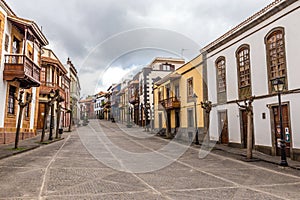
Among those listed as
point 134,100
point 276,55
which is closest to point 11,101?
point 276,55

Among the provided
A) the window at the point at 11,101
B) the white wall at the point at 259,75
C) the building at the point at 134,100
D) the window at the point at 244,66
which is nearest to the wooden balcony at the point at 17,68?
the window at the point at 11,101

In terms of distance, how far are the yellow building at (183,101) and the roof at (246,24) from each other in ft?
6.80

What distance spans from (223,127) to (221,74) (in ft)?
11.4

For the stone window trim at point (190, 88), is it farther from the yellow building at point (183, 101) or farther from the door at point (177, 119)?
the door at point (177, 119)

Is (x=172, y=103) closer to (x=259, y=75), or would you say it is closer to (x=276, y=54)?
(x=259, y=75)

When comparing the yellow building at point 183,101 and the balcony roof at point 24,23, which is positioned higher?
the balcony roof at point 24,23

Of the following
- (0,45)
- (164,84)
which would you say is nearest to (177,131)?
(164,84)

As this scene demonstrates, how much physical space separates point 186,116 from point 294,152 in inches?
456

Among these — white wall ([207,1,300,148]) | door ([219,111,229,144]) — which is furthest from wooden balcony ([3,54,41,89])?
door ([219,111,229,144])

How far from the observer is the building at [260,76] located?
11.0m

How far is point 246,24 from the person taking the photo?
14.1 meters

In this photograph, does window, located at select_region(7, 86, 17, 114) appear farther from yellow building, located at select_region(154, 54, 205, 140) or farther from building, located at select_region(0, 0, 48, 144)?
yellow building, located at select_region(154, 54, 205, 140)

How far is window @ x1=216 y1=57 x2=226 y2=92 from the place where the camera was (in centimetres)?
1647

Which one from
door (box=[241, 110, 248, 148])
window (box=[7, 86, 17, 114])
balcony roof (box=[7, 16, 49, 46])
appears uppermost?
balcony roof (box=[7, 16, 49, 46])
